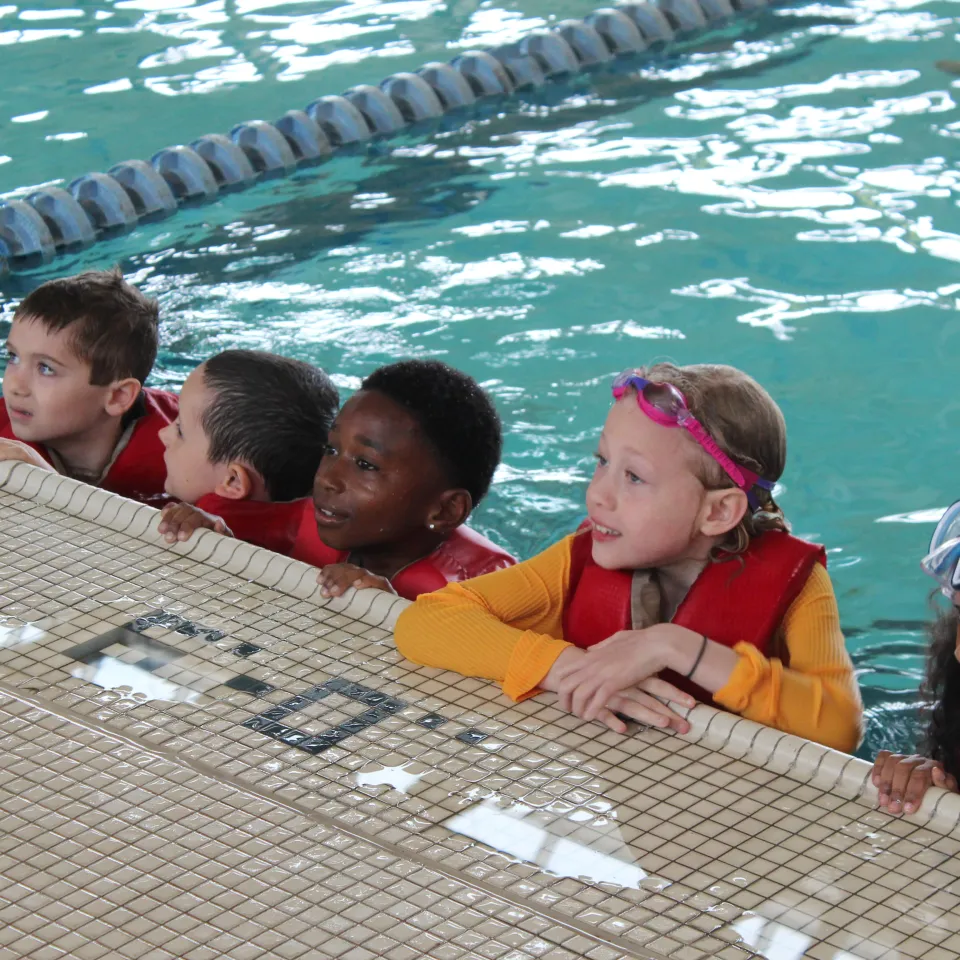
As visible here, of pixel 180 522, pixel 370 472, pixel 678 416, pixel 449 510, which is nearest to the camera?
pixel 678 416

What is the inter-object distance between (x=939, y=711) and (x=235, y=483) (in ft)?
5.38

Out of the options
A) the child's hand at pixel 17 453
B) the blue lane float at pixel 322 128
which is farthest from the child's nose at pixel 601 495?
the blue lane float at pixel 322 128

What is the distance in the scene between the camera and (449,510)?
286cm

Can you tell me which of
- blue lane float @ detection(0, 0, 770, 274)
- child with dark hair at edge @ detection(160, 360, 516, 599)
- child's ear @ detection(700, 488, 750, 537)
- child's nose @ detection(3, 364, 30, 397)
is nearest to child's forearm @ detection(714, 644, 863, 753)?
child's ear @ detection(700, 488, 750, 537)

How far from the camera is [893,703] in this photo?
3.29 metres

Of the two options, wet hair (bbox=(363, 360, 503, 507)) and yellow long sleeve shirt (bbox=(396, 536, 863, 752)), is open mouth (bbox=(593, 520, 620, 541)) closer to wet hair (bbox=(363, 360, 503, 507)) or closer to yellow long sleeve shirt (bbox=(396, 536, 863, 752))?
yellow long sleeve shirt (bbox=(396, 536, 863, 752))

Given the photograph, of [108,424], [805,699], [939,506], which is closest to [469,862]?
[805,699]

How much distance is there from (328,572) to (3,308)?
12.2 feet

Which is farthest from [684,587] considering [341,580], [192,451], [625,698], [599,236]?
[599,236]

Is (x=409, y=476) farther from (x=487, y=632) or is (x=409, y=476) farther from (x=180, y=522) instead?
(x=487, y=632)

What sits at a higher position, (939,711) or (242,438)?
(242,438)

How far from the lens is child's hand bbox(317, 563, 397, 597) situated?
7.57ft

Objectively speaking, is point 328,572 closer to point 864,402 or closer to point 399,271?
point 864,402

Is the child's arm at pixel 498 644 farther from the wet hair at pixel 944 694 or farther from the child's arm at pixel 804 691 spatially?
the wet hair at pixel 944 694
